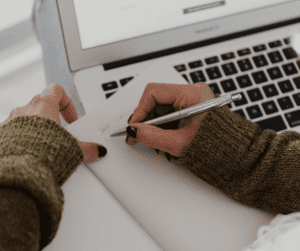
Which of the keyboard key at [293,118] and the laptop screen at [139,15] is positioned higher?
the laptop screen at [139,15]

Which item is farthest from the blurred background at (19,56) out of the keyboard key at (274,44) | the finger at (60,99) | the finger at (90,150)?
the keyboard key at (274,44)

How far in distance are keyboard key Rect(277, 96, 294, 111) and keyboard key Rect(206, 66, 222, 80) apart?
116 mm

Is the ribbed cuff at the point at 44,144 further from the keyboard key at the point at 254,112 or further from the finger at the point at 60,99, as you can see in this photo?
the keyboard key at the point at 254,112

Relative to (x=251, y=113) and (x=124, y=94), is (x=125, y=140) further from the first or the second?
(x=251, y=113)

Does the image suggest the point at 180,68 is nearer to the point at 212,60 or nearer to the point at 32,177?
the point at 212,60

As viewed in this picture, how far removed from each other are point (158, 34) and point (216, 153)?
23 cm

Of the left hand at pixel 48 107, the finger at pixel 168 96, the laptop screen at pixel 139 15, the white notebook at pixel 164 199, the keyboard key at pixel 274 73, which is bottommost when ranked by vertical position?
the white notebook at pixel 164 199

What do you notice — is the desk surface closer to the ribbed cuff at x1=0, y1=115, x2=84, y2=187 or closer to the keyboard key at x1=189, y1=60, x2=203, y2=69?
the ribbed cuff at x1=0, y1=115, x2=84, y2=187

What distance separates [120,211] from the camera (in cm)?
30

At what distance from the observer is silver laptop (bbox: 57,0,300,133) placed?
394 millimetres

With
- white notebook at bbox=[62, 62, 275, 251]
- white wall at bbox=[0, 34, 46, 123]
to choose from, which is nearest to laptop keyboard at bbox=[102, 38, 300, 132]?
white notebook at bbox=[62, 62, 275, 251]

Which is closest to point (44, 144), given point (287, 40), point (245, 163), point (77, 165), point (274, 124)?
point (77, 165)

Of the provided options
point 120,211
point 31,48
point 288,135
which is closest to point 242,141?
point 288,135

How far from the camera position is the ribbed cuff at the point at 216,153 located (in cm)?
33
